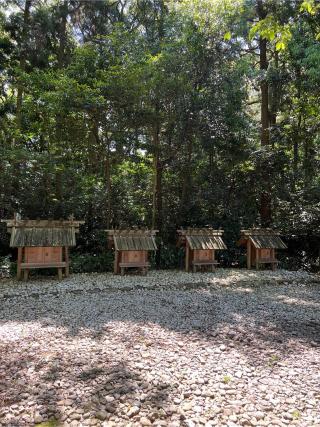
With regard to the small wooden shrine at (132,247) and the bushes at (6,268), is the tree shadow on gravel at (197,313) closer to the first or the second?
the small wooden shrine at (132,247)

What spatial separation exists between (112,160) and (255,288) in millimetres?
6220

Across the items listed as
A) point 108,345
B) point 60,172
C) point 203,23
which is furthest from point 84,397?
point 203,23

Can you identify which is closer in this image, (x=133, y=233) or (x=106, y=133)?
(x=133, y=233)

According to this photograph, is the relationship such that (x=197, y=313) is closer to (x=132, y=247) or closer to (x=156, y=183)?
(x=132, y=247)

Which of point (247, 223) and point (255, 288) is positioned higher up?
point (247, 223)

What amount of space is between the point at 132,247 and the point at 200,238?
2.19 m

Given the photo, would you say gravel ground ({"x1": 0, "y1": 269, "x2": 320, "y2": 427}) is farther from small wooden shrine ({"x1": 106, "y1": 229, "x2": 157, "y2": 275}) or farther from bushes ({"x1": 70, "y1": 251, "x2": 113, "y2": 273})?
bushes ({"x1": 70, "y1": 251, "x2": 113, "y2": 273})

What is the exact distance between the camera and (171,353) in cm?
383

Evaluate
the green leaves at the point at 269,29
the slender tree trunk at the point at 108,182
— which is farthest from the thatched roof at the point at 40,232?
the green leaves at the point at 269,29

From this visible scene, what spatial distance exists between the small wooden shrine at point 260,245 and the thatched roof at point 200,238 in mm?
1087

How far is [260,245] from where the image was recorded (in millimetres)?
10250

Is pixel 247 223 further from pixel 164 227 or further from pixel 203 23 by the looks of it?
pixel 203 23

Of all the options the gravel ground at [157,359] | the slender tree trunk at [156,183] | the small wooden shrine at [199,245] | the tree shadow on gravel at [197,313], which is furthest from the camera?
the slender tree trunk at [156,183]

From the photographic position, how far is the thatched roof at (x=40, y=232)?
774 cm
